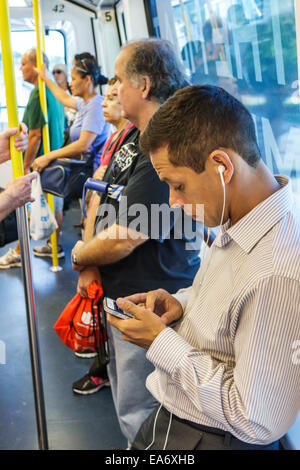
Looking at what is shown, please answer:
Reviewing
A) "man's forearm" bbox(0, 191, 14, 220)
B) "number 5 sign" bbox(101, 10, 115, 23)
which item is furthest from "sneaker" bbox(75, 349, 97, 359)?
"number 5 sign" bbox(101, 10, 115, 23)

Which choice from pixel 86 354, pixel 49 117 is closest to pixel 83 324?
pixel 86 354

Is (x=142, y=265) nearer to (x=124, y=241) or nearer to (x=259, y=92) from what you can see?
(x=124, y=241)

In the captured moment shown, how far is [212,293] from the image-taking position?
3.95ft

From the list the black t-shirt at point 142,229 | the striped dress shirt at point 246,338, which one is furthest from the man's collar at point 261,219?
the black t-shirt at point 142,229

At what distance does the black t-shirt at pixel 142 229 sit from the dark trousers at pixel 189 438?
0.77 metres

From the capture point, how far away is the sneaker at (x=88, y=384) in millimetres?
3072

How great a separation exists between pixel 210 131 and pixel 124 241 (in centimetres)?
92

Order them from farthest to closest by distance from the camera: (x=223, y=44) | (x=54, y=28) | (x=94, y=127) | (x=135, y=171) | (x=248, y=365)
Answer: (x=54, y=28), (x=94, y=127), (x=223, y=44), (x=135, y=171), (x=248, y=365)

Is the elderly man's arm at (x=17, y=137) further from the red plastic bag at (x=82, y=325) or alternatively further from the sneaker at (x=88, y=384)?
the sneaker at (x=88, y=384)

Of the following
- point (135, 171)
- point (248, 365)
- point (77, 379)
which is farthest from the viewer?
point (77, 379)

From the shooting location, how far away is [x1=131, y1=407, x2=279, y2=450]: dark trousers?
1.22 meters

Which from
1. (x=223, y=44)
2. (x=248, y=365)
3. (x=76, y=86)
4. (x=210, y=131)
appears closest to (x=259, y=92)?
(x=223, y=44)

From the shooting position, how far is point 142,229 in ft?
6.45

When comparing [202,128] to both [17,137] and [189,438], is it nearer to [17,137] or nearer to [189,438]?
[189,438]
